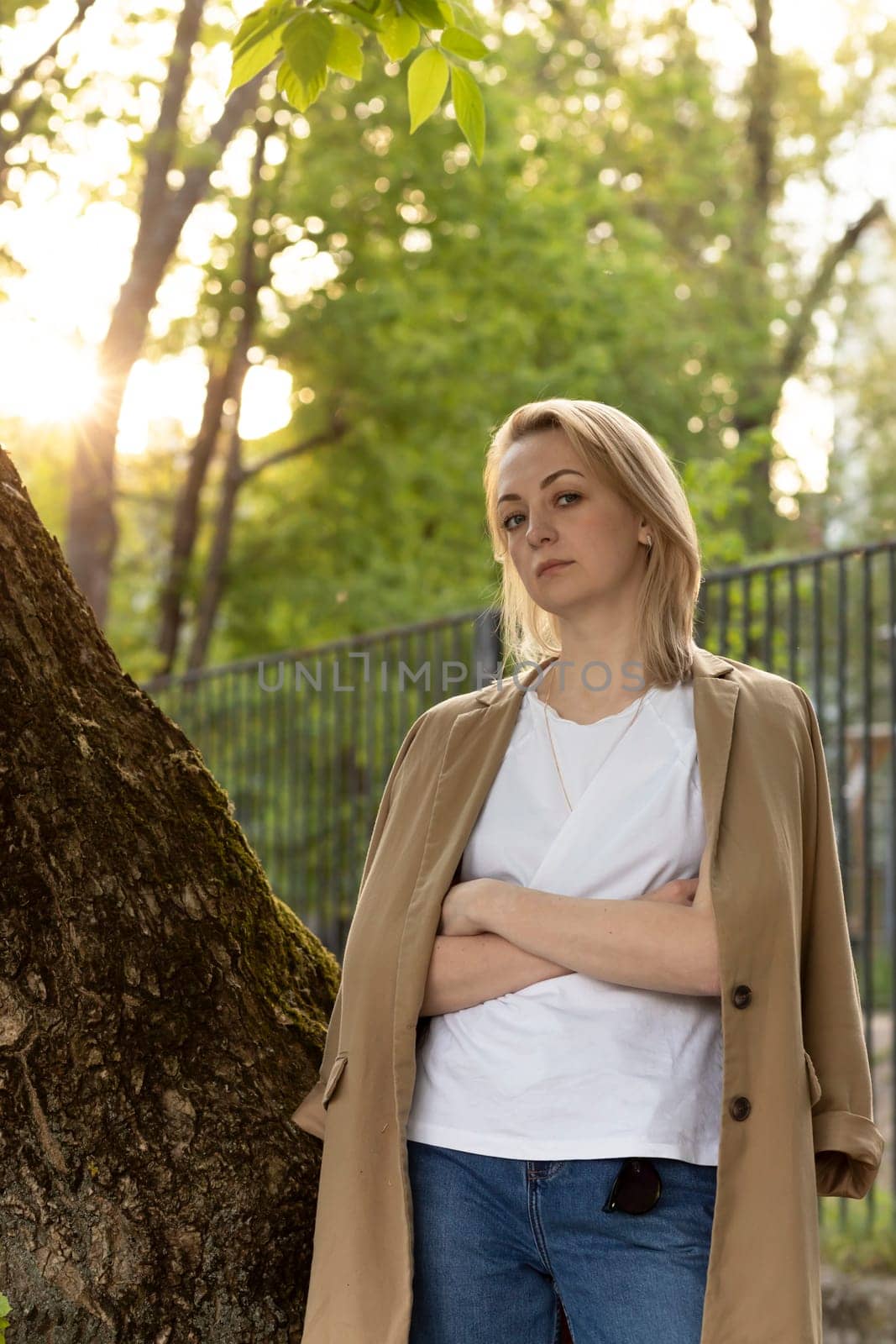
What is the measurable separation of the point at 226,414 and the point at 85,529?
14.7ft

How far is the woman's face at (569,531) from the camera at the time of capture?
2197 mm

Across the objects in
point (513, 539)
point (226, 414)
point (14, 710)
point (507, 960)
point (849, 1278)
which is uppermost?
point (226, 414)

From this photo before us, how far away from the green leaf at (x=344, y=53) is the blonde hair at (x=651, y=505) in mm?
681

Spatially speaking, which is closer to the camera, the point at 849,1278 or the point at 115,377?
the point at 849,1278

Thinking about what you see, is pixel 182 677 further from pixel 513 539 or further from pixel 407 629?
pixel 513 539

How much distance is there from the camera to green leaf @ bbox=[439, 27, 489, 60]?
7.70ft

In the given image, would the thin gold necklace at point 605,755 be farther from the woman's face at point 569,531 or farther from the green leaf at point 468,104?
the green leaf at point 468,104

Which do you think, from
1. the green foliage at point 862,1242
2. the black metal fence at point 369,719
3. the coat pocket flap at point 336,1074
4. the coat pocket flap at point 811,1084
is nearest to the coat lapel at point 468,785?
the coat pocket flap at point 336,1074

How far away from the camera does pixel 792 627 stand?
4.93 metres

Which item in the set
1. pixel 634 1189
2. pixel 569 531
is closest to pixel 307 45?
pixel 569 531

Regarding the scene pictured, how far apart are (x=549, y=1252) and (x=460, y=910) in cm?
49

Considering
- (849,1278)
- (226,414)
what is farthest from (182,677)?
(226,414)

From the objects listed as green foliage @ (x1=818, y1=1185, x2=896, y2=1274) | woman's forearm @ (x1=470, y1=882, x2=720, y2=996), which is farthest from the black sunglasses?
green foliage @ (x1=818, y1=1185, x2=896, y2=1274)

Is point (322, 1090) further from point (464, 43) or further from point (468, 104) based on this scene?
point (464, 43)
